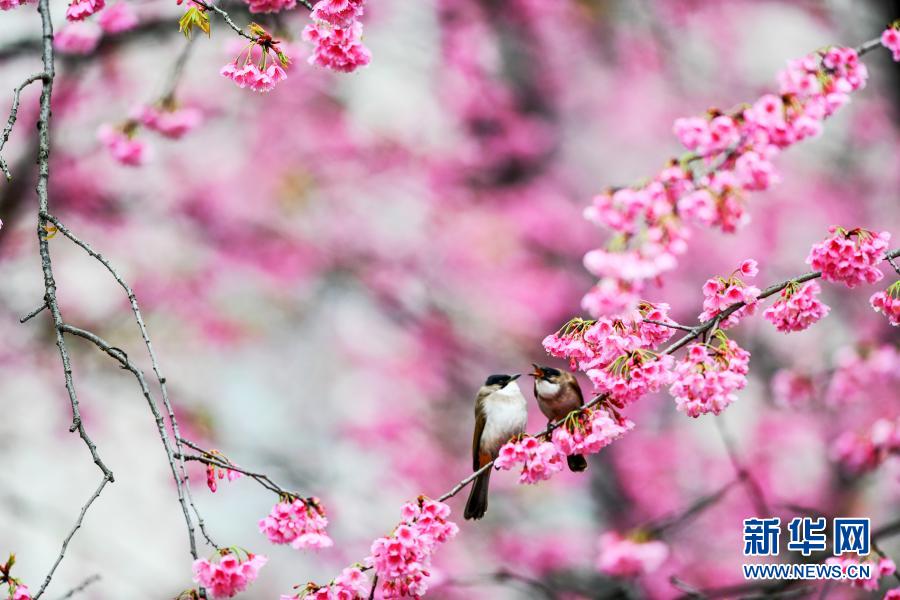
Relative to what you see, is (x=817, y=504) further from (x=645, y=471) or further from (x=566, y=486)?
(x=566, y=486)

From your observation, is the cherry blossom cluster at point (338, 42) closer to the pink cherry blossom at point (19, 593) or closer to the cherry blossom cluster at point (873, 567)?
the pink cherry blossom at point (19, 593)

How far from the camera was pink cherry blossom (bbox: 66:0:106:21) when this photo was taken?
2584 mm

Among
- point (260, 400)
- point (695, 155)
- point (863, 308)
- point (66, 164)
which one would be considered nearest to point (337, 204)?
point (66, 164)

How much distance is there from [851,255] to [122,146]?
2.98 meters

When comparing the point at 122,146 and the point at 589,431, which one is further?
the point at 122,146

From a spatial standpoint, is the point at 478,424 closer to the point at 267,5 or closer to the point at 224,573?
the point at 224,573

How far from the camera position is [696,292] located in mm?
7598

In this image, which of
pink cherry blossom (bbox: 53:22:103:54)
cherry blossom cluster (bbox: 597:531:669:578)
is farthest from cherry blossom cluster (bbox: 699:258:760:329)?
pink cherry blossom (bbox: 53:22:103:54)

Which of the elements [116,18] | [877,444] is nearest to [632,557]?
[877,444]

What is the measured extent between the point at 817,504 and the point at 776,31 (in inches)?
268

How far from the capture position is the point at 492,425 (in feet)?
10.6

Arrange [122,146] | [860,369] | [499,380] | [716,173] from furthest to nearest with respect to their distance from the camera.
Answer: [860,369], [122,146], [499,380], [716,173]

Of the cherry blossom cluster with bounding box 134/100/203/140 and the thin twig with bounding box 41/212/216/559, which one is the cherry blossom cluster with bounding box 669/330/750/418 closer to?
the thin twig with bounding box 41/212/216/559

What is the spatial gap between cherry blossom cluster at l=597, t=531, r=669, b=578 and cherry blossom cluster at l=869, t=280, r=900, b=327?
1.52 m
